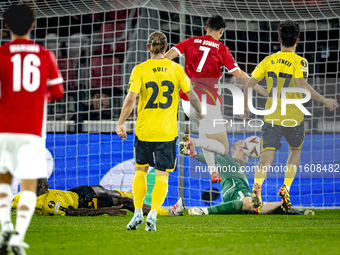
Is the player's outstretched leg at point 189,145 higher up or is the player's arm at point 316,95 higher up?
the player's arm at point 316,95

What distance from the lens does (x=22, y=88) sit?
2.76m

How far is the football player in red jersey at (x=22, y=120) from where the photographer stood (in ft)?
8.96

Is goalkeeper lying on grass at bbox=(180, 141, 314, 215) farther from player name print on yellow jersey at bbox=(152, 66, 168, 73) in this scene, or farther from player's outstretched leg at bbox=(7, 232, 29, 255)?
player's outstretched leg at bbox=(7, 232, 29, 255)

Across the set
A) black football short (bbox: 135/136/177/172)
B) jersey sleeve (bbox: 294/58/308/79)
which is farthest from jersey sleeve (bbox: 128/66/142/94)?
jersey sleeve (bbox: 294/58/308/79)

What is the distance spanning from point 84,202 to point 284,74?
2752mm

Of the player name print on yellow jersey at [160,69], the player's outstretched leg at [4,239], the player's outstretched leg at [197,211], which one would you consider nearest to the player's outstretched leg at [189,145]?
the player's outstretched leg at [197,211]

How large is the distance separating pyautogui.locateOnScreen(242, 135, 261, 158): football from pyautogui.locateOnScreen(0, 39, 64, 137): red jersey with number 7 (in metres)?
4.17

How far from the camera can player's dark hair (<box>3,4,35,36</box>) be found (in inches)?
113

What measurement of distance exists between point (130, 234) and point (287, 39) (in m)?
2.94

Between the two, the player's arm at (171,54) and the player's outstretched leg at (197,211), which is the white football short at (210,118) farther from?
the player's outstretched leg at (197,211)

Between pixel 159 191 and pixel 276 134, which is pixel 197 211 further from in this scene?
pixel 159 191

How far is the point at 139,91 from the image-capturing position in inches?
161

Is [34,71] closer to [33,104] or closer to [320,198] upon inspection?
[33,104]

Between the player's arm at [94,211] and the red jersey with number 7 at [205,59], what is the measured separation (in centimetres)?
149
